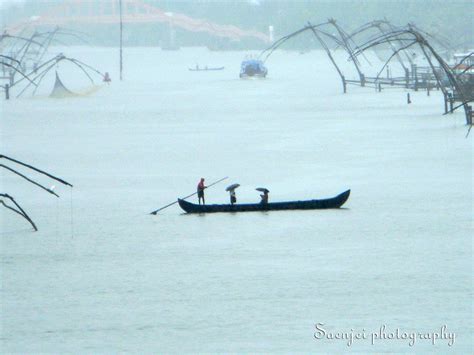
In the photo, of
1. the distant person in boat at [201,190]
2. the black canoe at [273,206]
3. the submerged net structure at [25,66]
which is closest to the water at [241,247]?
the black canoe at [273,206]

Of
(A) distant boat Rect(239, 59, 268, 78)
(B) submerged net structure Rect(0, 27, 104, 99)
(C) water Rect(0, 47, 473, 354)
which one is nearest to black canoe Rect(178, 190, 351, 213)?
(C) water Rect(0, 47, 473, 354)

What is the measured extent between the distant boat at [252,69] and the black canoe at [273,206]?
238ft

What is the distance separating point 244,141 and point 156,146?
3028 millimetres

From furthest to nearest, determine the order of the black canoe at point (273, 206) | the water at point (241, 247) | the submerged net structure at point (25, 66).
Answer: the submerged net structure at point (25, 66) → the black canoe at point (273, 206) → the water at point (241, 247)

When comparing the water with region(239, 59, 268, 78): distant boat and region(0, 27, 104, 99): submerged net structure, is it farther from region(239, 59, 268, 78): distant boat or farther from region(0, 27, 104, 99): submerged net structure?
region(239, 59, 268, 78): distant boat

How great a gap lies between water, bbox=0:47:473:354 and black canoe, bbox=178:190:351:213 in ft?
0.65

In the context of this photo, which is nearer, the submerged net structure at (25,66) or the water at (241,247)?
the water at (241,247)

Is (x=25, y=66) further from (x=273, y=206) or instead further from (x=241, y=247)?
(x=241, y=247)

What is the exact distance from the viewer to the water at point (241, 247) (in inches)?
752

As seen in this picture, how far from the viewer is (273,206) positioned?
89.2ft

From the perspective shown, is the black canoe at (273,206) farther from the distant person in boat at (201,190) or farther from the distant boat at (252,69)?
the distant boat at (252,69)

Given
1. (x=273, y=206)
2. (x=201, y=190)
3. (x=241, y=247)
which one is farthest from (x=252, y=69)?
(x=241, y=247)

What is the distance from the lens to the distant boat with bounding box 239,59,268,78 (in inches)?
3935

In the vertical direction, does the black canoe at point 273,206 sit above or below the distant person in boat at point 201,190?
below
